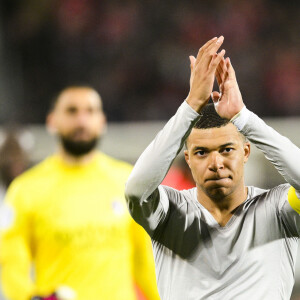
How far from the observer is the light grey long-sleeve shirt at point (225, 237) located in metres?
2.48

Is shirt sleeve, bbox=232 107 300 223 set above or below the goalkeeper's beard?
above

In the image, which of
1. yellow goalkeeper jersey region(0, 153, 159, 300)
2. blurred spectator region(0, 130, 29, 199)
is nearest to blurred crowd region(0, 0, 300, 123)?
blurred spectator region(0, 130, 29, 199)

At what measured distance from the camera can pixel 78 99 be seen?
4.55m

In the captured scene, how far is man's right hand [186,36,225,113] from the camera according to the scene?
2.42m

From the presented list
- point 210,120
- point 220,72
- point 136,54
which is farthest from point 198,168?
point 136,54

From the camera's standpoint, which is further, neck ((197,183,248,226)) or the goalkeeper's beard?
the goalkeeper's beard

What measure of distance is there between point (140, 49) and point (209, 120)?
699cm

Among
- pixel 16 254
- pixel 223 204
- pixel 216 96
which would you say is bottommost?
pixel 16 254

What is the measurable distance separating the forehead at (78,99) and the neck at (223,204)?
194 cm

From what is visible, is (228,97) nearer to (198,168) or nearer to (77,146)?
(198,168)

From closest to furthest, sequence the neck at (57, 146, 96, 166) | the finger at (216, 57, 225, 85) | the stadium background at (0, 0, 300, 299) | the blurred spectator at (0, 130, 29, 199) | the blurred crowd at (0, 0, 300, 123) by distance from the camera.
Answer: the finger at (216, 57, 225, 85)
the neck at (57, 146, 96, 166)
the blurred spectator at (0, 130, 29, 199)
the stadium background at (0, 0, 300, 299)
the blurred crowd at (0, 0, 300, 123)

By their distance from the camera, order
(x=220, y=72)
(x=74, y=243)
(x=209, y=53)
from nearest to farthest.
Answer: (x=209, y=53)
(x=220, y=72)
(x=74, y=243)

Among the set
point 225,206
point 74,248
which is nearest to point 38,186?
point 74,248

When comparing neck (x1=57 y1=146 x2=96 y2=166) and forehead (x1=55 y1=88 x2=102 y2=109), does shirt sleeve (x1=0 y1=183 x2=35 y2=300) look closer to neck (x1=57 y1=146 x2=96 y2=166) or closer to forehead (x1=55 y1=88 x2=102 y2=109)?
neck (x1=57 y1=146 x2=96 y2=166)
